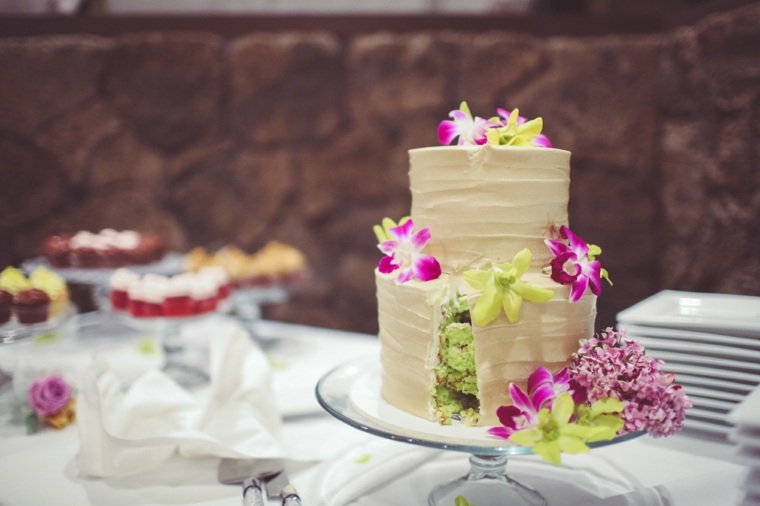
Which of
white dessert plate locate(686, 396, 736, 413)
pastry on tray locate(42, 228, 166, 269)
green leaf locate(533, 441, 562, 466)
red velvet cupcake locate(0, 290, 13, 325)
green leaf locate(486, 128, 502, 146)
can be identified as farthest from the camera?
pastry on tray locate(42, 228, 166, 269)

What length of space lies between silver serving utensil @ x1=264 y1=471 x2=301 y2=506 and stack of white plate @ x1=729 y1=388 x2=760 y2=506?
0.75m

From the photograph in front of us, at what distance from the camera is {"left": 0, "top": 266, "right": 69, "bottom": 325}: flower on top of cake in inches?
69.6

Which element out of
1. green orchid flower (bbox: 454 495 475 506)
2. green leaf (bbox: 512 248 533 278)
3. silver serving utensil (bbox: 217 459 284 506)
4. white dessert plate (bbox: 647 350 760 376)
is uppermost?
green leaf (bbox: 512 248 533 278)

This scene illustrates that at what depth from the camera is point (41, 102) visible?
343 centimetres

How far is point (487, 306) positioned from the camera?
110 centimetres

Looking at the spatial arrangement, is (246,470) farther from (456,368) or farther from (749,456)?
(749,456)

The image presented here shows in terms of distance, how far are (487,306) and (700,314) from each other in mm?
625

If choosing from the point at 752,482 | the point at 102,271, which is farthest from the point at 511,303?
the point at 102,271

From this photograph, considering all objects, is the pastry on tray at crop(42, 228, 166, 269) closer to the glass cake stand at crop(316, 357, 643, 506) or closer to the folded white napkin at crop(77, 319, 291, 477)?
the folded white napkin at crop(77, 319, 291, 477)

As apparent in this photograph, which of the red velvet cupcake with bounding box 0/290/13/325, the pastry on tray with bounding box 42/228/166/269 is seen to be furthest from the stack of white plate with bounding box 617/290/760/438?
the pastry on tray with bounding box 42/228/166/269

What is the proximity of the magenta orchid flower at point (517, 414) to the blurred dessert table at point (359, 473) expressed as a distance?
210 mm

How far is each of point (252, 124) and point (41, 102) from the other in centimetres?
116

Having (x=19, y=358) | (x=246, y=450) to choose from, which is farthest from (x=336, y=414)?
(x=19, y=358)

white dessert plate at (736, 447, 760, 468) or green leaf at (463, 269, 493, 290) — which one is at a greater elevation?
green leaf at (463, 269, 493, 290)
